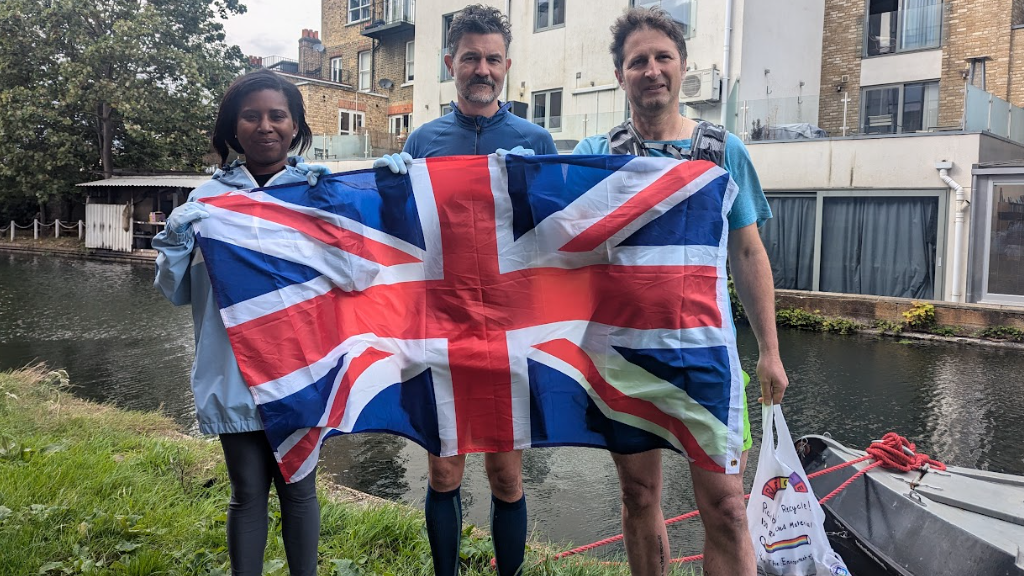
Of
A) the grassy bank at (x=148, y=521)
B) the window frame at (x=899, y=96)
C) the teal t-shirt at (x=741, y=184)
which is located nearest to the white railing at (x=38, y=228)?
the window frame at (x=899, y=96)

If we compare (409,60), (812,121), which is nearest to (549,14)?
(812,121)

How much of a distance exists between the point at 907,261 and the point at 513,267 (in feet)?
Result: 51.7

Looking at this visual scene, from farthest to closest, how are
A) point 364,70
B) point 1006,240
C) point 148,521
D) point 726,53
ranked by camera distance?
point 364,70 → point 726,53 → point 1006,240 → point 148,521

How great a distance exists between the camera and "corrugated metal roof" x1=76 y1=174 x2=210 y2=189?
3005cm

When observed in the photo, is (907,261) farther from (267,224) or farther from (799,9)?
(267,224)

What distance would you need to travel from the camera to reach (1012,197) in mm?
14945

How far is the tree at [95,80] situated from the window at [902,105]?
24.1 meters

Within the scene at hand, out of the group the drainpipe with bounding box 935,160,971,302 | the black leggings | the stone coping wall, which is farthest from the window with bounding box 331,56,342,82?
the black leggings

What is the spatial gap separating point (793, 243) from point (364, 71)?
912 inches

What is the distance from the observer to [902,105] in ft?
68.1

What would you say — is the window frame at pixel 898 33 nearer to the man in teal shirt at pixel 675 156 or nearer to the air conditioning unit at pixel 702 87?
the air conditioning unit at pixel 702 87

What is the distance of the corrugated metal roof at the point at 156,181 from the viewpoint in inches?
1183

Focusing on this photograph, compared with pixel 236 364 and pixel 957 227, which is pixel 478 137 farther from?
pixel 957 227

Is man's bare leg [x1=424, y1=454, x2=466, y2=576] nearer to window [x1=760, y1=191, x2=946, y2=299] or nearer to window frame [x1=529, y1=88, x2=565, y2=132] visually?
window [x1=760, y1=191, x2=946, y2=299]
